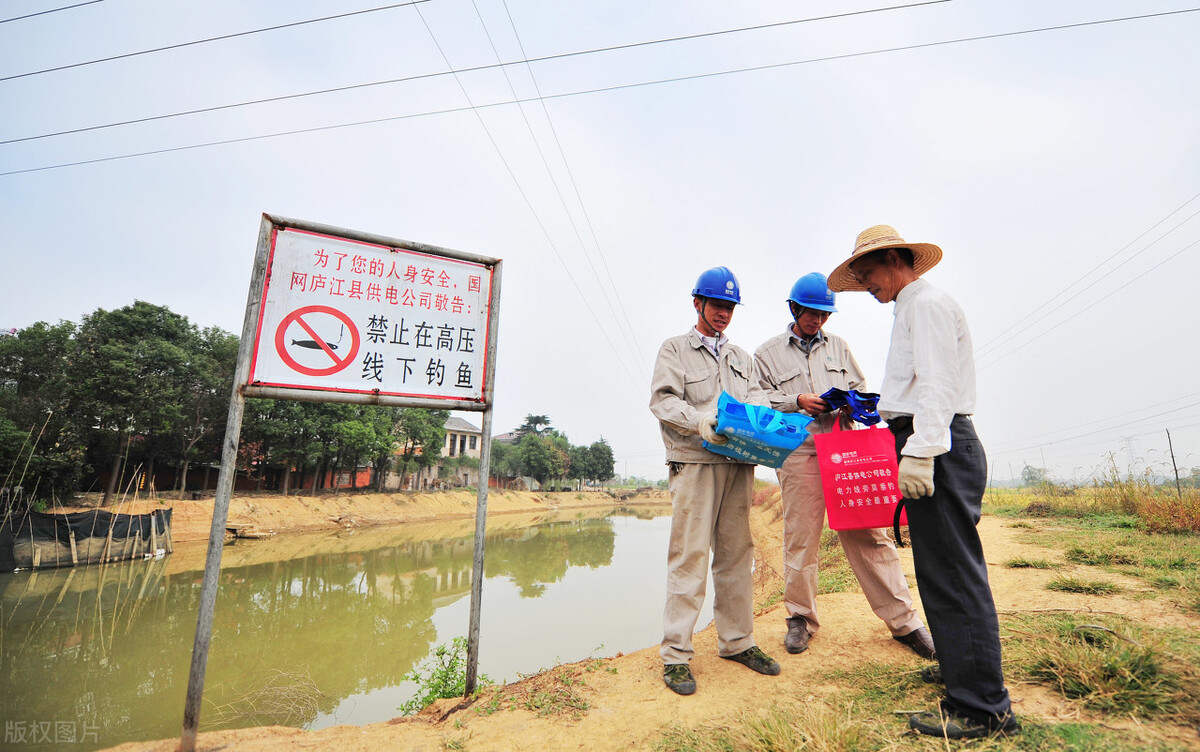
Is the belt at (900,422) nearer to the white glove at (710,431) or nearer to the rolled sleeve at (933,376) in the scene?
the rolled sleeve at (933,376)

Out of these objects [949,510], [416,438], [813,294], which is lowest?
[949,510]

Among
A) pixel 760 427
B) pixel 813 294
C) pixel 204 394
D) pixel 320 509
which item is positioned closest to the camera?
pixel 760 427

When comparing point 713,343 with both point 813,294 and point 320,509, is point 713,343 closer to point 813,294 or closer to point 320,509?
point 813,294

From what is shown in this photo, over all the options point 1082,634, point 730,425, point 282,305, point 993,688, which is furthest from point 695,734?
point 282,305

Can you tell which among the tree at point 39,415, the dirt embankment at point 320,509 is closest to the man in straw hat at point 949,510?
the dirt embankment at point 320,509

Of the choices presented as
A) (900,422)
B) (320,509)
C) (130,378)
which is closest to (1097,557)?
(900,422)

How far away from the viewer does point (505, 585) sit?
9.08 m

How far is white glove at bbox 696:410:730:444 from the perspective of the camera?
222 centimetres

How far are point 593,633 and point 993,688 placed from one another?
186 inches

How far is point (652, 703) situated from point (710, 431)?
1191mm

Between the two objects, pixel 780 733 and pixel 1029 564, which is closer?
pixel 780 733

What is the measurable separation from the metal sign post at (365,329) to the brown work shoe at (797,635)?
1.63m

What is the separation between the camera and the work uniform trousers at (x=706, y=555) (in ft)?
7.81

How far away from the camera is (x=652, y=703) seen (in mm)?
2180
